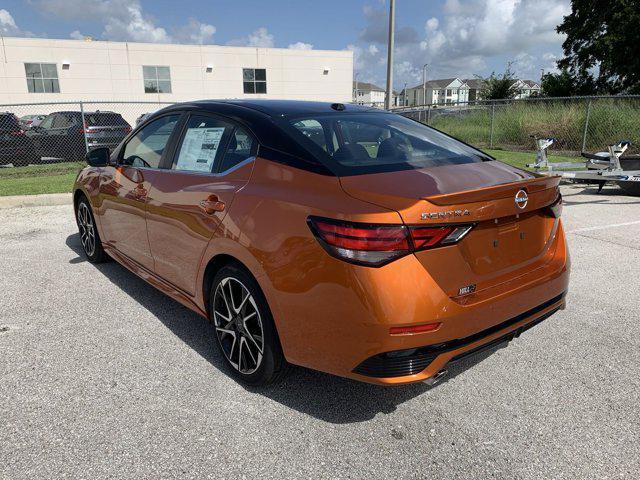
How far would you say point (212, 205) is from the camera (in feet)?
9.74

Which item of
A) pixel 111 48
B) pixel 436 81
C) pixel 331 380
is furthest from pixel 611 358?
pixel 436 81

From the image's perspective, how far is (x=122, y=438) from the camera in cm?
250

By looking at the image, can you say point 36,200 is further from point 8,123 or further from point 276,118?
point 276,118

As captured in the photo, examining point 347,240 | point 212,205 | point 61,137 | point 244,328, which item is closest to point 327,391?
point 244,328

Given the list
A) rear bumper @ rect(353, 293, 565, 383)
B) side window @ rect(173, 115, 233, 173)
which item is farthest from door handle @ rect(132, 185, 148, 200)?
rear bumper @ rect(353, 293, 565, 383)

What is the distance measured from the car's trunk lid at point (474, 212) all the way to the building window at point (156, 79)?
1433 inches

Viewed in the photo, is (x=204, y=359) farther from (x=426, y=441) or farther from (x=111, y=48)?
(x=111, y=48)

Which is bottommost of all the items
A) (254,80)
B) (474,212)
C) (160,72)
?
(474,212)

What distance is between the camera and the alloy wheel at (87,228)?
204 inches

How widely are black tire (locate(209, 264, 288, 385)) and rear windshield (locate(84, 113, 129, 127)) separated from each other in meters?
13.4

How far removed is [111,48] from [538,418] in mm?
37212

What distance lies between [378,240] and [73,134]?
1516 centimetres

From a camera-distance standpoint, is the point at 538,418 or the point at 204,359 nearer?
the point at 538,418

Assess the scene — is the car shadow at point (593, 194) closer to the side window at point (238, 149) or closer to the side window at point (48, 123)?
the side window at point (238, 149)
